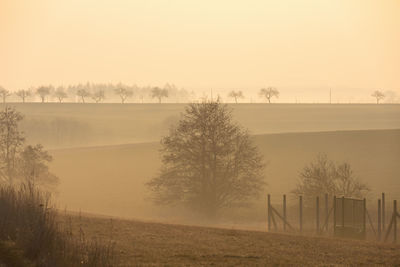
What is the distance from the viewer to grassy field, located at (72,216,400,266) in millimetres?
19938

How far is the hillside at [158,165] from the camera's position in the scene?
60.0m

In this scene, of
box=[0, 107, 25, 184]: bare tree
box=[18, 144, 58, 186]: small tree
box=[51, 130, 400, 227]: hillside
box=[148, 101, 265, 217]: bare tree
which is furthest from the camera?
box=[51, 130, 400, 227]: hillside

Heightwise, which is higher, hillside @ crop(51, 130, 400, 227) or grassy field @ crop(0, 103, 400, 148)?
grassy field @ crop(0, 103, 400, 148)

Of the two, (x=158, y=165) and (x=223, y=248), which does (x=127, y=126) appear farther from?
(x=223, y=248)

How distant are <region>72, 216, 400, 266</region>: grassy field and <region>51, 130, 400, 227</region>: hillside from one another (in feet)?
66.5

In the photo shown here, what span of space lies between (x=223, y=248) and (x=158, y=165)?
65122 millimetres

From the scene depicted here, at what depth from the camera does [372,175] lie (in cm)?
7012

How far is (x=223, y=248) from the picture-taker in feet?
74.4

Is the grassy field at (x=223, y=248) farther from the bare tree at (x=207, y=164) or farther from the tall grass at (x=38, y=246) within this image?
the bare tree at (x=207, y=164)

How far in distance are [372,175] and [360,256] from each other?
49.6m

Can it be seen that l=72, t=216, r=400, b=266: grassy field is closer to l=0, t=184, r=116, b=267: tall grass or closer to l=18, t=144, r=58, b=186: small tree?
l=0, t=184, r=116, b=267: tall grass

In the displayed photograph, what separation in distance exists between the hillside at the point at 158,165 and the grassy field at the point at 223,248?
2027cm

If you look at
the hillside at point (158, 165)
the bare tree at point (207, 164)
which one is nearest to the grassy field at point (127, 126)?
the hillside at point (158, 165)

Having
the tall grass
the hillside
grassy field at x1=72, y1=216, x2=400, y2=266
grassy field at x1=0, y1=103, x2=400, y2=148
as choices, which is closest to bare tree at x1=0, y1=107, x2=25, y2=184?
the hillside
